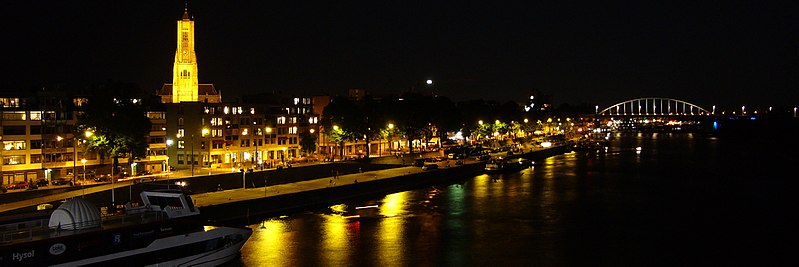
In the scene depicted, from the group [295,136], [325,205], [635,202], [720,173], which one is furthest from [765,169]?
[325,205]

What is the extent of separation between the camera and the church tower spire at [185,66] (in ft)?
273

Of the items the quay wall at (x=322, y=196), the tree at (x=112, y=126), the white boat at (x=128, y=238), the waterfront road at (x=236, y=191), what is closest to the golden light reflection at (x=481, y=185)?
the quay wall at (x=322, y=196)

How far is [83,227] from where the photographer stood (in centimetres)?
1969

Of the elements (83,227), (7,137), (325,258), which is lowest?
(325,258)

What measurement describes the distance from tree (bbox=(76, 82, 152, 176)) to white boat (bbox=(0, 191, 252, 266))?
19669mm

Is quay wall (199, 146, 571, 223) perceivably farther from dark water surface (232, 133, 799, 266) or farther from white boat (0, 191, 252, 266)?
white boat (0, 191, 252, 266)

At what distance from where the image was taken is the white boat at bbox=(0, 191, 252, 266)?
61.3 ft

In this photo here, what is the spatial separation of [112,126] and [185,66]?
43.6 meters

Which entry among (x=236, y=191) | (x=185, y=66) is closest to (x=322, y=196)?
(x=236, y=191)

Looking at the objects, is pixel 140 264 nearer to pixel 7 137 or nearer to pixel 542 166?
pixel 7 137

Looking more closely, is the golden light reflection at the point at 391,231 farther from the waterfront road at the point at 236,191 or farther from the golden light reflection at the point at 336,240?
the waterfront road at the point at 236,191

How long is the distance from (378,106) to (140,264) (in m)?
48.7

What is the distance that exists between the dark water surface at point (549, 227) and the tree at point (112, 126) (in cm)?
1352

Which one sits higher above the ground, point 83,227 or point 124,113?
point 124,113
